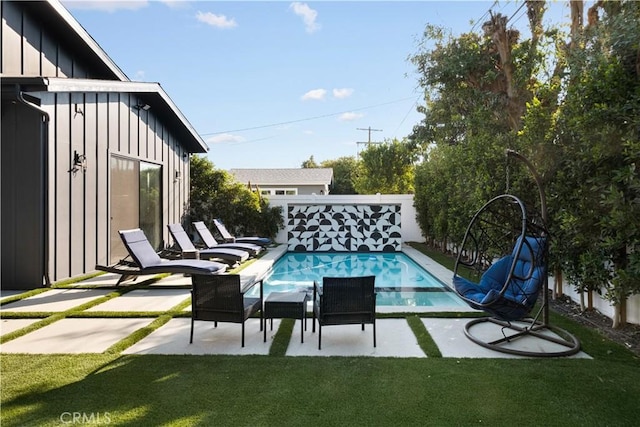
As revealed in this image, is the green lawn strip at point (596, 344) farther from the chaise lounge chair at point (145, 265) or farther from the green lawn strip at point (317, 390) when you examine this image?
the chaise lounge chair at point (145, 265)

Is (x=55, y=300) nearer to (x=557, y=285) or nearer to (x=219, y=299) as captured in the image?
(x=219, y=299)

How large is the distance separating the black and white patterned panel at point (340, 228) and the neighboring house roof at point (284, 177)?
16.2 meters

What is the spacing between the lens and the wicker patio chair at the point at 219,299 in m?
4.41

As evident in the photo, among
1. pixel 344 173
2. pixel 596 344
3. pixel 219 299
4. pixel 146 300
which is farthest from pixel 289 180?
pixel 596 344

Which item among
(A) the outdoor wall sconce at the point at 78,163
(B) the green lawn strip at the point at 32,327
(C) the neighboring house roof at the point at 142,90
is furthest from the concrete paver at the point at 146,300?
(C) the neighboring house roof at the point at 142,90

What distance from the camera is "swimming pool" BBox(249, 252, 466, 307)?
25.4 feet

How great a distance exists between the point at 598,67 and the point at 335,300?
416 cm

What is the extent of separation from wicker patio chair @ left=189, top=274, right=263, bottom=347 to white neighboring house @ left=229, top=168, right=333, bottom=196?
25617mm

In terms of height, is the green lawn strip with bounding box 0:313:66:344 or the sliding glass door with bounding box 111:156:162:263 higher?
the sliding glass door with bounding box 111:156:162:263

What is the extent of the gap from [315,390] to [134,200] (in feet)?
28.9

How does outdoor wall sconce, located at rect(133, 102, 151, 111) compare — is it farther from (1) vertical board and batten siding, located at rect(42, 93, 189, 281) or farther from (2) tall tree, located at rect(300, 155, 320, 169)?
(2) tall tree, located at rect(300, 155, 320, 169)

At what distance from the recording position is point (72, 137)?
784 centimetres

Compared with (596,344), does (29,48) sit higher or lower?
higher

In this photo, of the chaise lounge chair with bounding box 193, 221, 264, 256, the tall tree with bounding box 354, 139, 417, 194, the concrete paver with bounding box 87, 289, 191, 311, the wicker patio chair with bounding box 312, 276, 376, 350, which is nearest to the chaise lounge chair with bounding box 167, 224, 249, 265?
the chaise lounge chair with bounding box 193, 221, 264, 256
